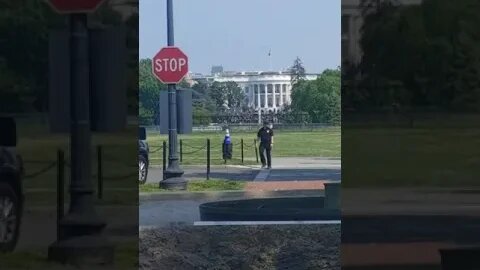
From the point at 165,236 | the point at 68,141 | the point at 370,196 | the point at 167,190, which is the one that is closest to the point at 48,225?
the point at 68,141

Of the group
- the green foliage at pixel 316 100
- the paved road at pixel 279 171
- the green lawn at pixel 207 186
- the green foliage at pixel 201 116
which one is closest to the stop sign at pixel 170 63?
the green lawn at pixel 207 186

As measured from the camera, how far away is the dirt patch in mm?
6598

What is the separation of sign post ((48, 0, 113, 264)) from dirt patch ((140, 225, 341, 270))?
5.97 feet

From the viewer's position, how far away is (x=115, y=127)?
4.60m

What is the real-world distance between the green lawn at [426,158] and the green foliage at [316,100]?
875 centimetres

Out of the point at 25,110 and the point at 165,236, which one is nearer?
the point at 25,110

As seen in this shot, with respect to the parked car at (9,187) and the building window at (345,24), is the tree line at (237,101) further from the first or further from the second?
the parked car at (9,187)

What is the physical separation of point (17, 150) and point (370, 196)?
2.03m

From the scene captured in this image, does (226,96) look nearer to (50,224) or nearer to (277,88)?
(277,88)

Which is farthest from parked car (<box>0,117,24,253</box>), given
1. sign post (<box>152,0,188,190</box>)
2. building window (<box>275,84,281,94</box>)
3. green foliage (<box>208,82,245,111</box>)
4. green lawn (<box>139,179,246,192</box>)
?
building window (<box>275,84,281,94</box>)

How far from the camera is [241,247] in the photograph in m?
7.16

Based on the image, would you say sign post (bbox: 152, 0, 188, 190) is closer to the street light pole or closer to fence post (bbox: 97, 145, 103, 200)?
the street light pole

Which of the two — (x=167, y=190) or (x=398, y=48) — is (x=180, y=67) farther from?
(x=398, y=48)

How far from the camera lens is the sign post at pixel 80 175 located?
4598 mm
